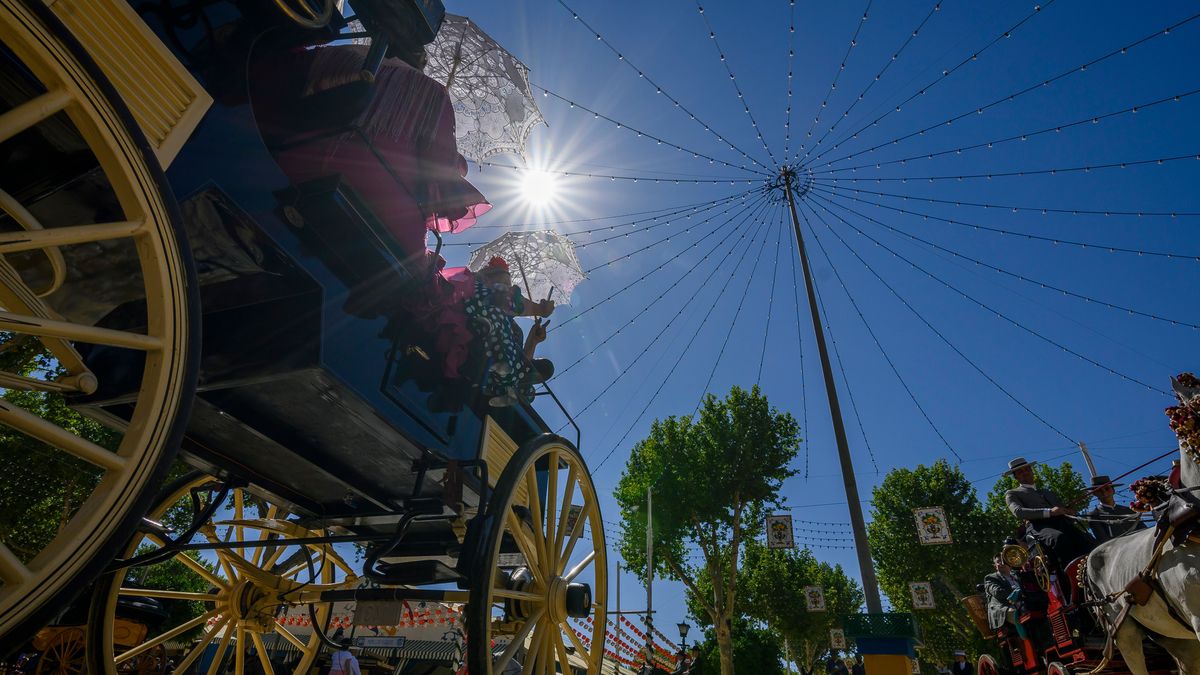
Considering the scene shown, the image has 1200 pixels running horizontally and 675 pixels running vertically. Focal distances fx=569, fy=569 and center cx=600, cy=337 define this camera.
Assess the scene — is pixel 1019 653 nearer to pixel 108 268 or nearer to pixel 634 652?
pixel 108 268

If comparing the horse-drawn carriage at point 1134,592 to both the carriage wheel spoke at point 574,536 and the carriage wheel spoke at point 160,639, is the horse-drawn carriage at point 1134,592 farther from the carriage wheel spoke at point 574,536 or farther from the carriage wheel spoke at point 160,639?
the carriage wheel spoke at point 160,639

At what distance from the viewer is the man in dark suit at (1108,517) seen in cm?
465

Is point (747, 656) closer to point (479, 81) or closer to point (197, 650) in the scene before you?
point (197, 650)

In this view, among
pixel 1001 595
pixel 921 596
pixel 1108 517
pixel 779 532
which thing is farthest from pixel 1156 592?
pixel 921 596

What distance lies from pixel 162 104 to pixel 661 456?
21.8 meters

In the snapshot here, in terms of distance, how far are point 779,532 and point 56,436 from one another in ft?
53.1

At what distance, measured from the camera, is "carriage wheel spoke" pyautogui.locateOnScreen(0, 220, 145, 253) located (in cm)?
113

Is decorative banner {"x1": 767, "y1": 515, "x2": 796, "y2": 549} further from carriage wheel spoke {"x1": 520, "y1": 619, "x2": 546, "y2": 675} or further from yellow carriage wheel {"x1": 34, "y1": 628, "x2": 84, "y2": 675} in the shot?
yellow carriage wheel {"x1": 34, "y1": 628, "x2": 84, "y2": 675}

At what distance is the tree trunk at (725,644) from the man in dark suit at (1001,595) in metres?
13.2

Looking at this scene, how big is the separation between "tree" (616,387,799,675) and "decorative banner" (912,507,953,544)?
300 inches

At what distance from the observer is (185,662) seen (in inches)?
127

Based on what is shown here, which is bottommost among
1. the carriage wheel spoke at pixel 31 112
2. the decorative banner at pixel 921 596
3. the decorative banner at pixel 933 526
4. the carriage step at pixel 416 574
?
the carriage step at pixel 416 574

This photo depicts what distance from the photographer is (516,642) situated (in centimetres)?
278

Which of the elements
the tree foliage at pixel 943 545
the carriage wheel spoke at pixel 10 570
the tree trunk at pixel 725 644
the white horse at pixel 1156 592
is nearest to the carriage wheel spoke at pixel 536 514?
the carriage wheel spoke at pixel 10 570
